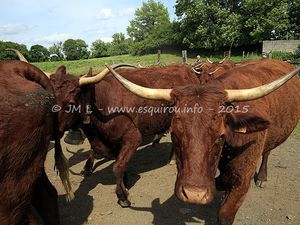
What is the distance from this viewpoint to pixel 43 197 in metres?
3.46

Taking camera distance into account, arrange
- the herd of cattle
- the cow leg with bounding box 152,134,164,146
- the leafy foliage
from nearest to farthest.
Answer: the herd of cattle < the cow leg with bounding box 152,134,164,146 < the leafy foliage

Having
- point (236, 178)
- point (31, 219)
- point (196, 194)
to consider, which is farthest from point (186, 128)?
point (31, 219)

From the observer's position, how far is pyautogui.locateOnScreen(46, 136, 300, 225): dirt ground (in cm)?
430

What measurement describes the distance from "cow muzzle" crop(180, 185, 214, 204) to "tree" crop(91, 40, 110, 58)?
296 feet

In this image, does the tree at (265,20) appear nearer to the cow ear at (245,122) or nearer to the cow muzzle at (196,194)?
the cow ear at (245,122)

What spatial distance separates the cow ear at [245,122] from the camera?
9.81ft

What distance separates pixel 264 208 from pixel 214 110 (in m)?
2.41

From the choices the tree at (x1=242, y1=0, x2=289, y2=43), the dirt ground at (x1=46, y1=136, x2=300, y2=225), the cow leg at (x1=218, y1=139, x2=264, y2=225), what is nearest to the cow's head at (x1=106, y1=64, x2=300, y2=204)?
the cow leg at (x1=218, y1=139, x2=264, y2=225)

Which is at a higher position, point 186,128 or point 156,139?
point 186,128

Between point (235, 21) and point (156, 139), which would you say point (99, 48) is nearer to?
point (235, 21)

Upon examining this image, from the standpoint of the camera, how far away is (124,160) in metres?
4.95

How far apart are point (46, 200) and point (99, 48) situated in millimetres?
95778

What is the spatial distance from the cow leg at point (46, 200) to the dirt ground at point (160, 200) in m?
0.72

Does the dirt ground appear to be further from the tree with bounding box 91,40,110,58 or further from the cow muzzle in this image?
the tree with bounding box 91,40,110,58
